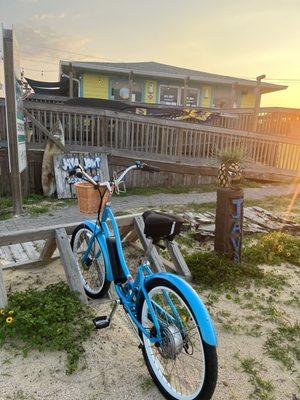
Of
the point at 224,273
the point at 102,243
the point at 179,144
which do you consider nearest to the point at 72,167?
the point at 179,144

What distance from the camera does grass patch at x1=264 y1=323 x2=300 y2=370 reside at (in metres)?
2.76

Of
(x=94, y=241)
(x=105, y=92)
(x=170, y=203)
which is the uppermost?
(x=105, y=92)

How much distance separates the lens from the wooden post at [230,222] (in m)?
4.24

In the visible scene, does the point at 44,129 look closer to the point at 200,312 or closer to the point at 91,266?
the point at 91,266

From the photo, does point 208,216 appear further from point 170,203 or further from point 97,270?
point 97,270

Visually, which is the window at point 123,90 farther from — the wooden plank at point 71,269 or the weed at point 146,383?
the weed at point 146,383

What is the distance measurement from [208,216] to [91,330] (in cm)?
387

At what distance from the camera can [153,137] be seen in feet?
32.2

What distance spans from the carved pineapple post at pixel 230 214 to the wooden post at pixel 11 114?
164 inches

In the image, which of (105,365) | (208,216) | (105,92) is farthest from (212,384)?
(105,92)

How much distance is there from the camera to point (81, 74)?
17.5 m

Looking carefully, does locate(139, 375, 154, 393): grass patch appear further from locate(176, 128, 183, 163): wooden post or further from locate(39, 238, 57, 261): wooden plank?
locate(176, 128, 183, 163): wooden post

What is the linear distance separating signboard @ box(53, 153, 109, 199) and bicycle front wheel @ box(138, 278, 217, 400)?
19.6ft

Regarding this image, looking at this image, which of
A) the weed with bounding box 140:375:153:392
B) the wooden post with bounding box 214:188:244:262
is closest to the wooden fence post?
the wooden post with bounding box 214:188:244:262
